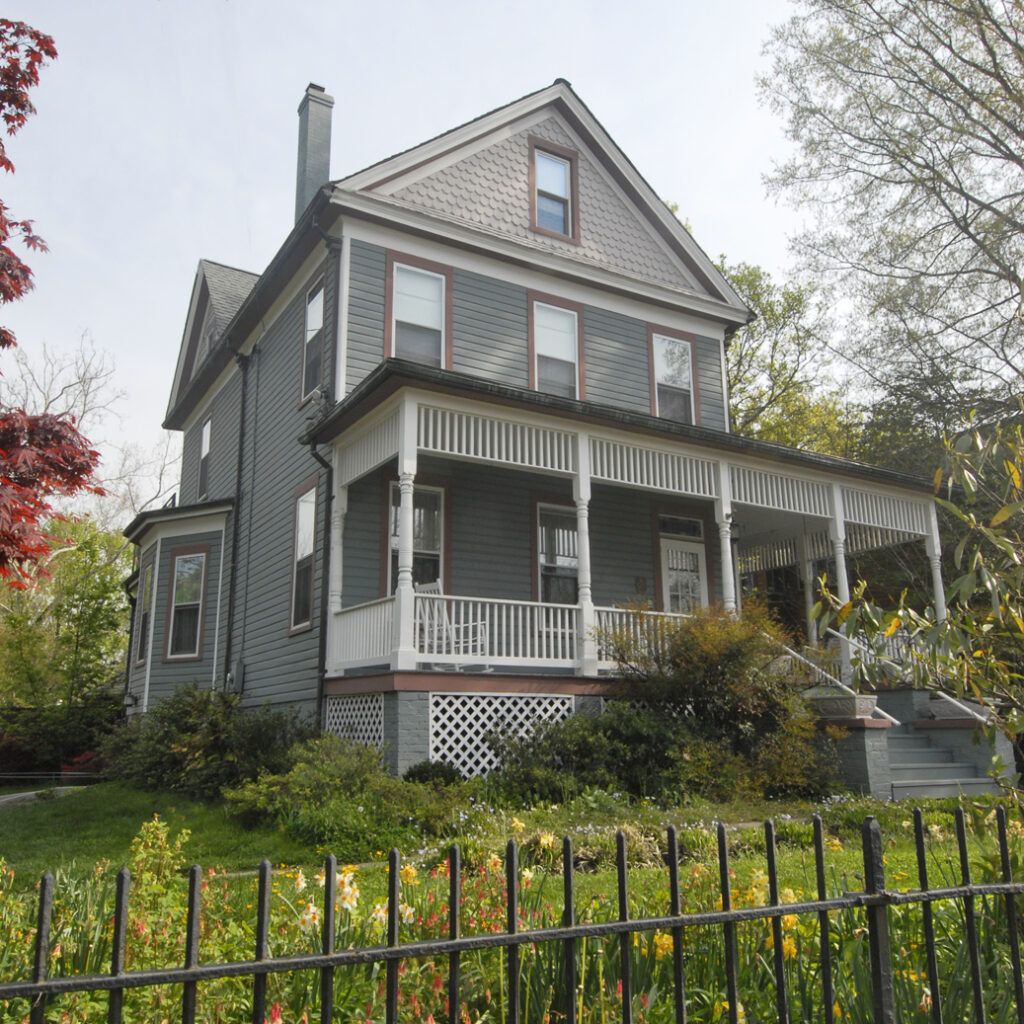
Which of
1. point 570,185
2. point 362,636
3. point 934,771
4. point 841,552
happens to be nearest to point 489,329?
point 570,185

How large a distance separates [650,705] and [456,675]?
2.58 m

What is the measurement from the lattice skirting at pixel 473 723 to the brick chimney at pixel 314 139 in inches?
419

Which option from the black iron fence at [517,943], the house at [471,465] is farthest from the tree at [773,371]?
the black iron fence at [517,943]

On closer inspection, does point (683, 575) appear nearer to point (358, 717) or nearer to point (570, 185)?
point (358, 717)

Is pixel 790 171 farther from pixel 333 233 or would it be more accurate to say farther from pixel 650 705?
pixel 650 705

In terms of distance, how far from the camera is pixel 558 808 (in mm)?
9391

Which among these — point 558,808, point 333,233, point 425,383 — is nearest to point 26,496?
point 425,383

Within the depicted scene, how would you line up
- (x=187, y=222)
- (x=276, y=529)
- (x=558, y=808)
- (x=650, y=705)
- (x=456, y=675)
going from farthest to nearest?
(x=276, y=529) → (x=187, y=222) → (x=650, y=705) → (x=456, y=675) → (x=558, y=808)

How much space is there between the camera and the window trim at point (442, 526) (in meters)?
13.7

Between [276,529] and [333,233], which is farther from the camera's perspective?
[276,529]

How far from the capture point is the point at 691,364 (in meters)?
18.0

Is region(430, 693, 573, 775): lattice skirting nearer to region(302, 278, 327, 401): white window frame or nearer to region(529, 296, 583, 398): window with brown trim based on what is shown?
region(302, 278, 327, 401): white window frame

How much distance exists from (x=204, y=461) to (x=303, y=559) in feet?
26.6

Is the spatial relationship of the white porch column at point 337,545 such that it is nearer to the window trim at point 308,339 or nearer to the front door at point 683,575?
the window trim at point 308,339
